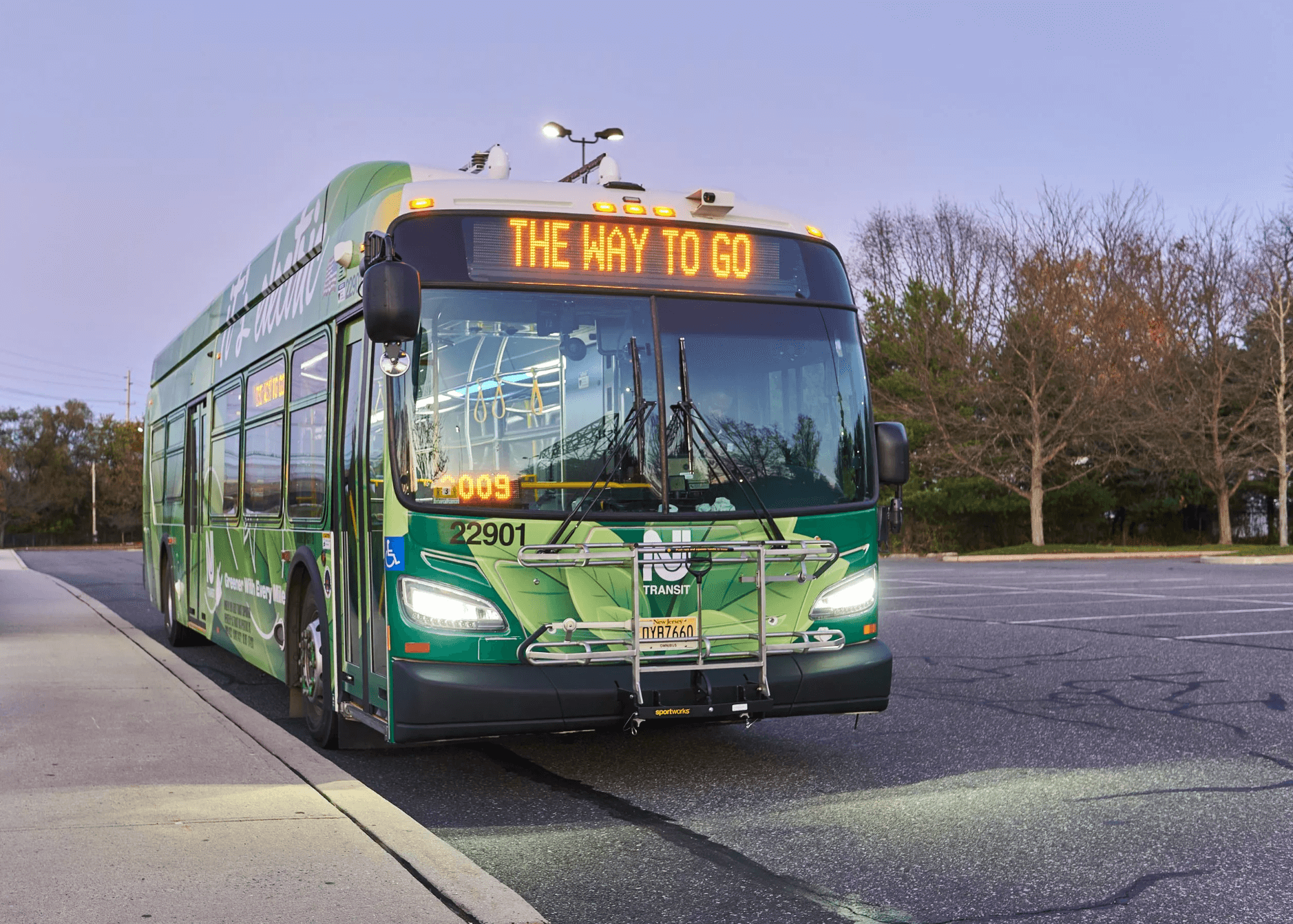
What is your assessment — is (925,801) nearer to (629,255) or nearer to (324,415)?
(629,255)

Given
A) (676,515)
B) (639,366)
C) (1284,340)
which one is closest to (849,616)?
(676,515)

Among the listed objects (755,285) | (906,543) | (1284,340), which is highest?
(1284,340)

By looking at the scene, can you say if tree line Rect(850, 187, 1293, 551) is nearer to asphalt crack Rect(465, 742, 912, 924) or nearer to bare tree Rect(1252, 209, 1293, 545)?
bare tree Rect(1252, 209, 1293, 545)

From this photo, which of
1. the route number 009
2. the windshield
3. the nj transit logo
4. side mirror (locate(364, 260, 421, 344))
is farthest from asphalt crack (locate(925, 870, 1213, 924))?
side mirror (locate(364, 260, 421, 344))

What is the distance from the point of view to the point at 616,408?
268 inches

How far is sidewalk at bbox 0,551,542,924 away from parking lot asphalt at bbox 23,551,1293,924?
1.40 feet

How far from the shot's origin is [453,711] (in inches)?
254

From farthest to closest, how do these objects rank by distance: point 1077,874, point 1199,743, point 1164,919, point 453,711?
1. point 1199,743
2. point 453,711
3. point 1077,874
4. point 1164,919

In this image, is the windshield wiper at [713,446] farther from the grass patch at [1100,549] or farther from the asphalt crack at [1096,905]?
the grass patch at [1100,549]

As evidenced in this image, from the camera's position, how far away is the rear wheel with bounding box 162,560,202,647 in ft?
47.0

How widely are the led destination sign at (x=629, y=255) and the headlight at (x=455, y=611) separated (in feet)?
5.15

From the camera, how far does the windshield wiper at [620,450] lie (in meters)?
6.62

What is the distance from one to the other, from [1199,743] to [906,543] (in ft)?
127

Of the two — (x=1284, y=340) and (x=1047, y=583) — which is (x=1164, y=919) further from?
(x=1284, y=340)
